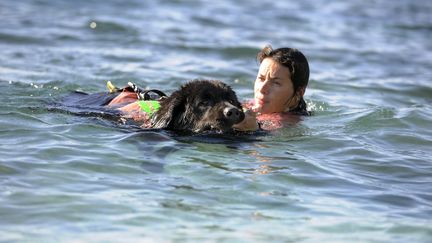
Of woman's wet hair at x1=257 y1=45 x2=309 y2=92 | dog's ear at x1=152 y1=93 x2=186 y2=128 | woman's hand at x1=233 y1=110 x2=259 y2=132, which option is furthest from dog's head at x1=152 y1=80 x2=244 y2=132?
woman's wet hair at x1=257 y1=45 x2=309 y2=92

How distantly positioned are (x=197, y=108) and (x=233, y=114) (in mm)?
449

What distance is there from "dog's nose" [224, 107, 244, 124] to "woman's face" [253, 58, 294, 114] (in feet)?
5.10

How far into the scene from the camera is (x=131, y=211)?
5.04 m

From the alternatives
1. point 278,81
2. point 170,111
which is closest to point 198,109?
point 170,111

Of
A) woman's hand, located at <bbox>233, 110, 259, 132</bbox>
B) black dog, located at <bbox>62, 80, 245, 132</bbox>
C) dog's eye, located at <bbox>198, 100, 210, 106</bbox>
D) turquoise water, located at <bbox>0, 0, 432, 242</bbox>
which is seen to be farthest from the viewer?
woman's hand, located at <bbox>233, 110, 259, 132</bbox>

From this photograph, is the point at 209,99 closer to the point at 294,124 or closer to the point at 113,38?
the point at 294,124

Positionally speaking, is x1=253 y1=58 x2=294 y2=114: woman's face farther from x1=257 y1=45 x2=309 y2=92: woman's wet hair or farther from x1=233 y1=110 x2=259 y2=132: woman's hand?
x1=233 y1=110 x2=259 y2=132: woman's hand

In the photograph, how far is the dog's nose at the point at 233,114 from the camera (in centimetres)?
630

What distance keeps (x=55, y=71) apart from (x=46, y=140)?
14.4 feet

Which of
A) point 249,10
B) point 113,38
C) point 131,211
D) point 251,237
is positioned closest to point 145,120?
point 131,211

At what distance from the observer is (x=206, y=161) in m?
6.20

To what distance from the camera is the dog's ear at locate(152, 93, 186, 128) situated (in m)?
6.68

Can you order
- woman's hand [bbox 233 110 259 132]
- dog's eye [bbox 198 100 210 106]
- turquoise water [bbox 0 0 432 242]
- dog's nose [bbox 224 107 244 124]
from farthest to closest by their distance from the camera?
1. woman's hand [bbox 233 110 259 132]
2. dog's eye [bbox 198 100 210 106]
3. dog's nose [bbox 224 107 244 124]
4. turquoise water [bbox 0 0 432 242]

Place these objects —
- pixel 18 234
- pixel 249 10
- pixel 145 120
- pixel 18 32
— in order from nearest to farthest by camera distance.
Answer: pixel 18 234, pixel 145 120, pixel 18 32, pixel 249 10
